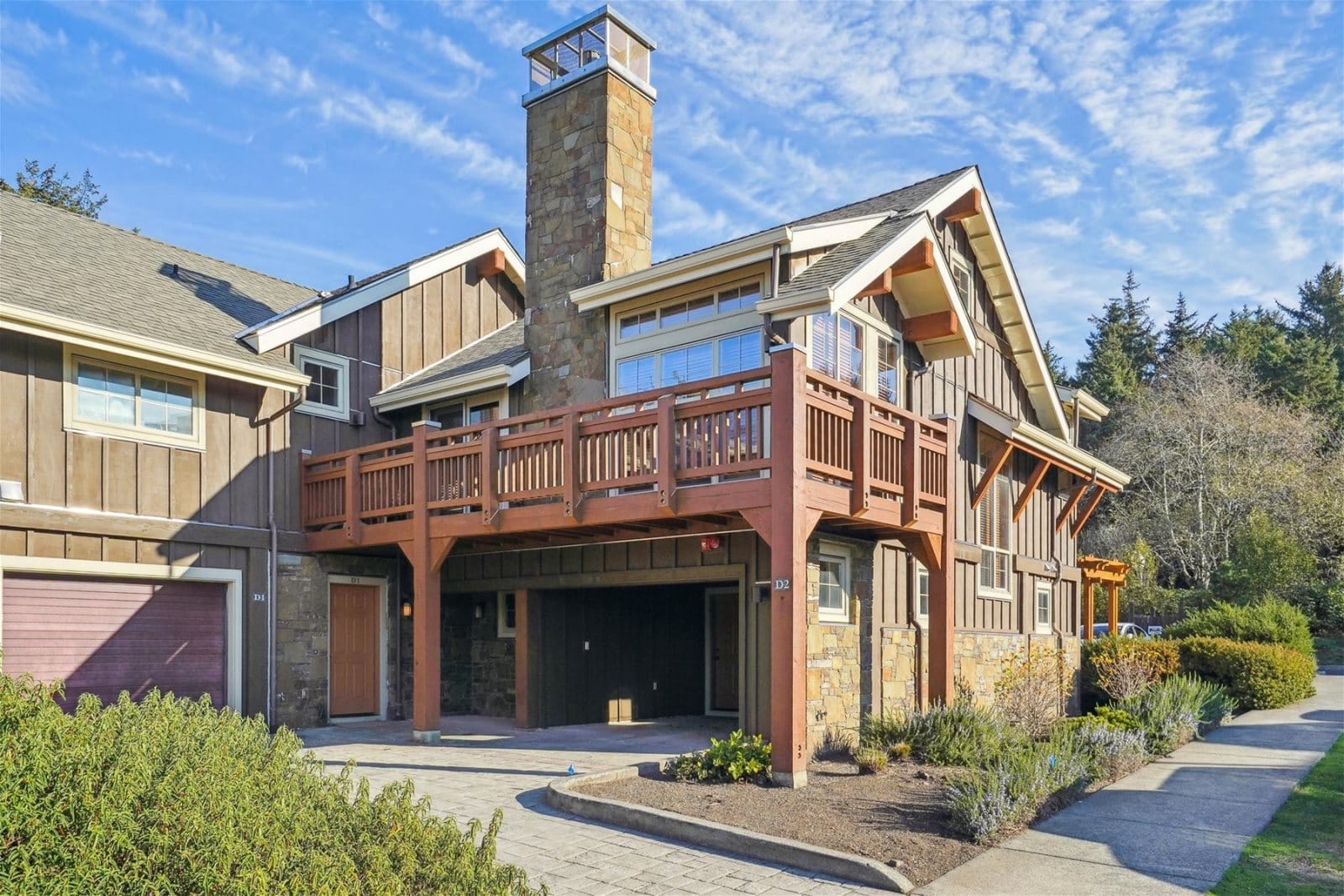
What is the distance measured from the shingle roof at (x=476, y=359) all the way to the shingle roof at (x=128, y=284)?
7.32 feet

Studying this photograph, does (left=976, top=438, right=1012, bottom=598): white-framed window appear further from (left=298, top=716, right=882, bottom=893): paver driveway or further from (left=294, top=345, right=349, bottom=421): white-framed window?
(left=294, top=345, right=349, bottom=421): white-framed window

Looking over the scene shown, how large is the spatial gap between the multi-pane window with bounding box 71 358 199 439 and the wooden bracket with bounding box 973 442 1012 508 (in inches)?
445

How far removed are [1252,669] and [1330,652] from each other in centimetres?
1244

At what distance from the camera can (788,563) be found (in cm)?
982

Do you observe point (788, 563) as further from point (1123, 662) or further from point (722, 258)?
point (1123, 662)

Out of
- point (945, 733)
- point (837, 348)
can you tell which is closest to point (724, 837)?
point (945, 733)

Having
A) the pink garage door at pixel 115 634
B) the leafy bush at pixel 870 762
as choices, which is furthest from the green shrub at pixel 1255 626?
the pink garage door at pixel 115 634

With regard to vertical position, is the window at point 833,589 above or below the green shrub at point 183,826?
above

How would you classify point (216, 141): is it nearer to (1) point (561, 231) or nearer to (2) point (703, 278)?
(1) point (561, 231)

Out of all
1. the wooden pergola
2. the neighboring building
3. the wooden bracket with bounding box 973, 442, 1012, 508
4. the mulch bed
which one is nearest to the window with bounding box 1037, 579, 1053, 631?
the neighboring building

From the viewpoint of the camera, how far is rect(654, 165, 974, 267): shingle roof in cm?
1420

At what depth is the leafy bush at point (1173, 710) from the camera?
12.8 metres

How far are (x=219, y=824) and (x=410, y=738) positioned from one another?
915 centimetres

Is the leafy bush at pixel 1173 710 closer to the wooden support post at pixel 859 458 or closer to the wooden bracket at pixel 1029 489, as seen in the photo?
the wooden bracket at pixel 1029 489
